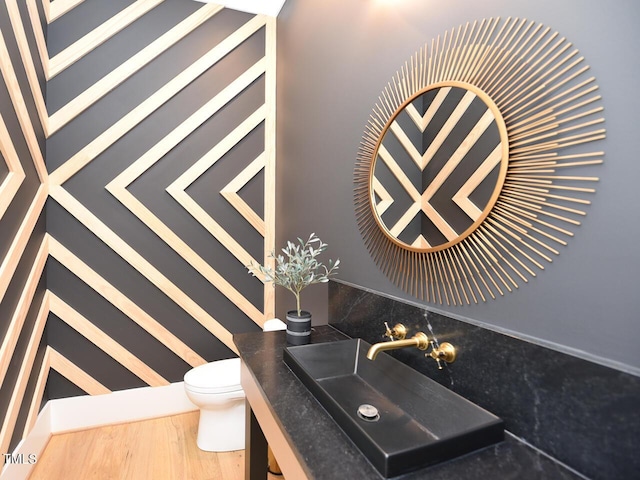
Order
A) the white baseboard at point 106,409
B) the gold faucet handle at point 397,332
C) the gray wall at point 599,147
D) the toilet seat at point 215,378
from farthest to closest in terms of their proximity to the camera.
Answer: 1. the white baseboard at point 106,409
2. the toilet seat at point 215,378
3. the gold faucet handle at point 397,332
4. the gray wall at point 599,147

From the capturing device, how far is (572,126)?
82 centimetres

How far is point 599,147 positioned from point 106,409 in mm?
3033

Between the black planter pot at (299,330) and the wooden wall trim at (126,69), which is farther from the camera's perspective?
the wooden wall trim at (126,69)

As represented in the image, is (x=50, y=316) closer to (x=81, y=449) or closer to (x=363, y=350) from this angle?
(x=81, y=449)

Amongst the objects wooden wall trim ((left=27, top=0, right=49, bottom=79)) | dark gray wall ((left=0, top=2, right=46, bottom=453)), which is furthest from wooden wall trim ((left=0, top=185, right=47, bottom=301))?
wooden wall trim ((left=27, top=0, right=49, bottom=79))

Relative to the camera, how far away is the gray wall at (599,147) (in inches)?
28.7

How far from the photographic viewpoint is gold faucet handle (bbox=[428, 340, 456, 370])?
1079 mm

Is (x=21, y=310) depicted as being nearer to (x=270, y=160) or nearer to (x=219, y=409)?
(x=219, y=409)

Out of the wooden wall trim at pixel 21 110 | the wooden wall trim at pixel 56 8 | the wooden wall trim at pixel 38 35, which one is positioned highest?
the wooden wall trim at pixel 56 8

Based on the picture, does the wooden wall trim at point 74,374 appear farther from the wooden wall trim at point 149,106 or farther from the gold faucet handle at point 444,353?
the gold faucet handle at point 444,353

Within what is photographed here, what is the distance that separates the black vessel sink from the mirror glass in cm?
47

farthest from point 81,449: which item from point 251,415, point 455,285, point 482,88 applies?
point 482,88

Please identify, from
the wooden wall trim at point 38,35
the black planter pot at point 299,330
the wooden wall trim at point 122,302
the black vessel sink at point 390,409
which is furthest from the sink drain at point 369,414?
the wooden wall trim at point 38,35

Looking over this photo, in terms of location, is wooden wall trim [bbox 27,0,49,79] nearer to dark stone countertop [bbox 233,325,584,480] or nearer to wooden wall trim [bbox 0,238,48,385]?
wooden wall trim [bbox 0,238,48,385]
